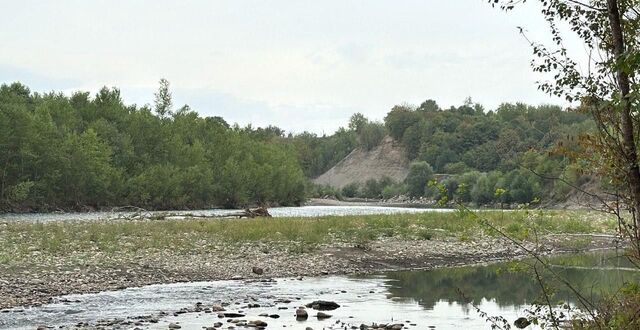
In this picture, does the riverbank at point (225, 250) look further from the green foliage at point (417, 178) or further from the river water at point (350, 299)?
the green foliage at point (417, 178)

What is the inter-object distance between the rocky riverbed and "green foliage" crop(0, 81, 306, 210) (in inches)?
2147

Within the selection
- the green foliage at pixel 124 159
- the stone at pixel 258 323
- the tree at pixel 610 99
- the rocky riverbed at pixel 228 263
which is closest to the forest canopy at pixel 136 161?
the green foliage at pixel 124 159

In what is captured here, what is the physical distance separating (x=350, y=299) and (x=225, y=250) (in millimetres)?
13225

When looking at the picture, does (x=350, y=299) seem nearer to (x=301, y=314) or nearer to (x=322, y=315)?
(x=322, y=315)

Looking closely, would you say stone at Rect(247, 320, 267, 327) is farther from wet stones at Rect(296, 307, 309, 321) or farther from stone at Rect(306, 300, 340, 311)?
stone at Rect(306, 300, 340, 311)

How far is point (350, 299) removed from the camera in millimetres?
24203

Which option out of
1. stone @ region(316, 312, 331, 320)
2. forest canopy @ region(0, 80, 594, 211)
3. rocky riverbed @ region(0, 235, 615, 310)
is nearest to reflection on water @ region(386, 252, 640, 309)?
rocky riverbed @ region(0, 235, 615, 310)

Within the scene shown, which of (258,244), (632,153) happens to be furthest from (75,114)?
(632,153)

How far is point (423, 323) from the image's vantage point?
65.4 ft

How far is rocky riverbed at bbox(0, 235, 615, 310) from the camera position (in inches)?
975

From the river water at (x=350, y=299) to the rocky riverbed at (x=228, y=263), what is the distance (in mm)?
1352

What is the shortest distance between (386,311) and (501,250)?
2348cm

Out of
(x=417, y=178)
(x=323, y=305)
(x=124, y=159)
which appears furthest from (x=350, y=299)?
(x=417, y=178)

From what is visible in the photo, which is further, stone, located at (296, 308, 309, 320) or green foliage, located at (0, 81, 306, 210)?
green foliage, located at (0, 81, 306, 210)
